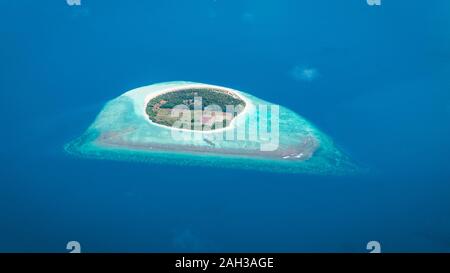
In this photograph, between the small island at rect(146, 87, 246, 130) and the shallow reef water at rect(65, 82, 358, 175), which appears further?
the small island at rect(146, 87, 246, 130)

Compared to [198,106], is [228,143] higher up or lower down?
lower down

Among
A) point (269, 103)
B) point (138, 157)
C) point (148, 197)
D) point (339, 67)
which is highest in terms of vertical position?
point (339, 67)

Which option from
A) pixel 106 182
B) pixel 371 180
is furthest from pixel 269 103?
pixel 106 182

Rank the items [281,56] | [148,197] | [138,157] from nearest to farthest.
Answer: [148,197], [138,157], [281,56]

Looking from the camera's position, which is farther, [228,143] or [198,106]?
[198,106]

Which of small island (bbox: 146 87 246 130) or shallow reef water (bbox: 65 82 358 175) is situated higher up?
small island (bbox: 146 87 246 130)

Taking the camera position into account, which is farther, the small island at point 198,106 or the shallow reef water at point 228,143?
the small island at point 198,106

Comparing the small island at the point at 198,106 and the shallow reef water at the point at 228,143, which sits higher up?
the small island at the point at 198,106

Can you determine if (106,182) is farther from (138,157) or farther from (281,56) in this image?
(281,56)
